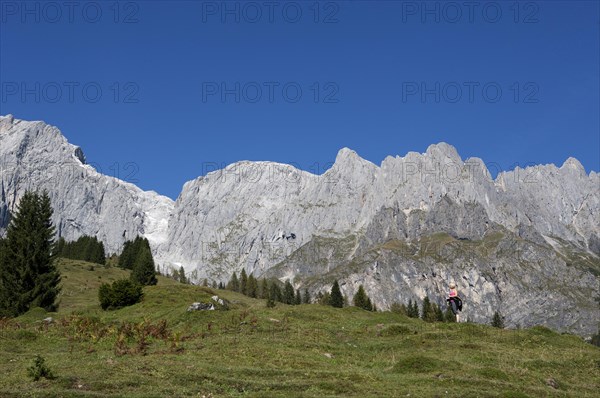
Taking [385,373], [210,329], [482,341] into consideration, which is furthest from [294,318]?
[385,373]

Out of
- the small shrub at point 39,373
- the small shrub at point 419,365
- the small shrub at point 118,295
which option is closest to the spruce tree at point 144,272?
the small shrub at point 118,295

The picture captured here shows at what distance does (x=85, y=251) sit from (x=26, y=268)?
10412 cm

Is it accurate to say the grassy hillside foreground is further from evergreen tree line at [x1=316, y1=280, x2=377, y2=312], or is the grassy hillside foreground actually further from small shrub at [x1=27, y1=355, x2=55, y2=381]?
evergreen tree line at [x1=316, y1=280, x2=377, y2=312]

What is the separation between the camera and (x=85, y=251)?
168 metres

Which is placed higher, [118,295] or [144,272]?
[144,272]

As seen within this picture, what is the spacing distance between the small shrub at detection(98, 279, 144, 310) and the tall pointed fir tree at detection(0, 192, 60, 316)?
7.76 m

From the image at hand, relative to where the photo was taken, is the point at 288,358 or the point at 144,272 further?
the point at 144,272

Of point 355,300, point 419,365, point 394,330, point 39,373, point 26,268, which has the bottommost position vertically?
point 39,373

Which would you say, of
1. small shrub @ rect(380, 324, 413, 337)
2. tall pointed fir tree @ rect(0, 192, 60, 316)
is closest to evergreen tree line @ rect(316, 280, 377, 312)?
tall pointed fir tree @ rect(0, 192, 60, 316)

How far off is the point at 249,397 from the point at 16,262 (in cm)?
5407

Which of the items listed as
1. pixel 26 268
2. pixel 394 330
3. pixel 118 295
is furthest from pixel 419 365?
pixel 26 268

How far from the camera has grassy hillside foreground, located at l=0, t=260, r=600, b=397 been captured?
2602 centimetres

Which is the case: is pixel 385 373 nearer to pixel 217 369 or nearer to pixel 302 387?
pixel 302 387

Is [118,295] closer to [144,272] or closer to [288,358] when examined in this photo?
[288,358]
